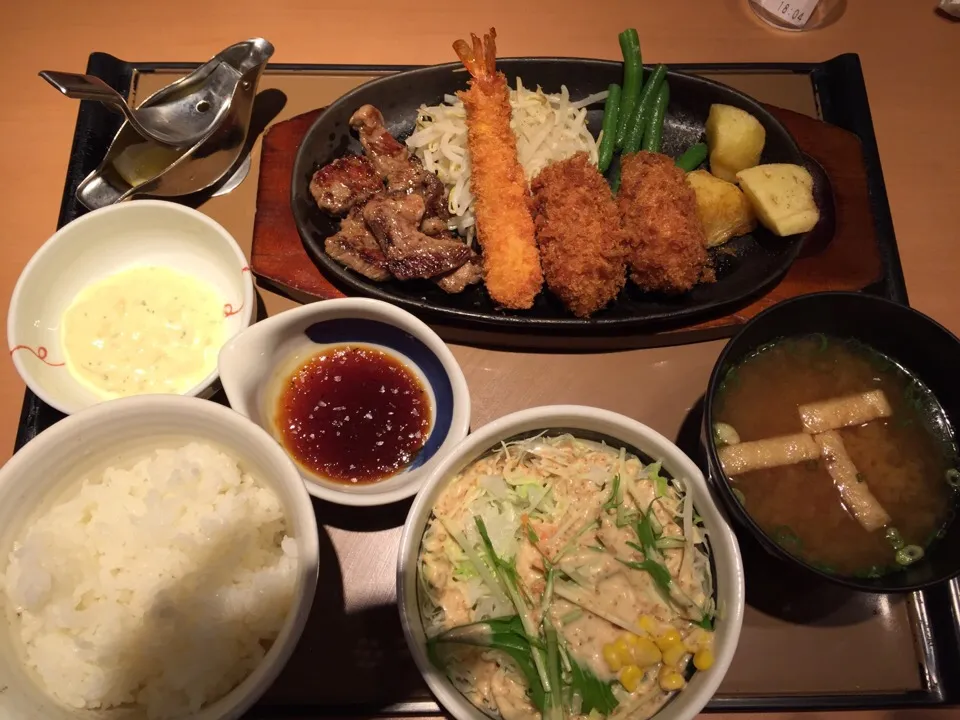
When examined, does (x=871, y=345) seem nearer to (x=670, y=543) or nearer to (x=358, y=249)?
(x=670, y=543)

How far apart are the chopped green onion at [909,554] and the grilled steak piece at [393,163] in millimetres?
1899

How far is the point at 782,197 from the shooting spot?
2.26 m

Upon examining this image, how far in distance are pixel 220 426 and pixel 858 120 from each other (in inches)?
110

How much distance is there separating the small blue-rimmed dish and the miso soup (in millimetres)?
851

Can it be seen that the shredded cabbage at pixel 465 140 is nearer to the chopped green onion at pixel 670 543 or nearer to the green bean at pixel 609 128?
the green bean at pixel 609 128

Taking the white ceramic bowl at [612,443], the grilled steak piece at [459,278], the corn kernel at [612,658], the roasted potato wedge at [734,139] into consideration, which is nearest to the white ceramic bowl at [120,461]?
the white ceramic bowl at [612,443]

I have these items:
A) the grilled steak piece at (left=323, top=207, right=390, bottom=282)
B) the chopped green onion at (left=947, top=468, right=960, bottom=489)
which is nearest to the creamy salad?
the chopped green onion at (left=947, top=468, right=960, bottom=489)

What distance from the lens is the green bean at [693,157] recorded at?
2521mm

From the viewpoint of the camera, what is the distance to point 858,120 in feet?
8.51

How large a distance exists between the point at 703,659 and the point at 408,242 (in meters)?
1.62

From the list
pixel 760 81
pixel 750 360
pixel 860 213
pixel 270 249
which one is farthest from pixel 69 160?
pixel 860 213

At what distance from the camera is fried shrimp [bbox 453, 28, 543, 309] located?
220 cm

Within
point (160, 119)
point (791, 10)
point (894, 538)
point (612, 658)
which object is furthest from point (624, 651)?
point (791, 10)

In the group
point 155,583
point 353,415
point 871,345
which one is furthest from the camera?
point 353,415
